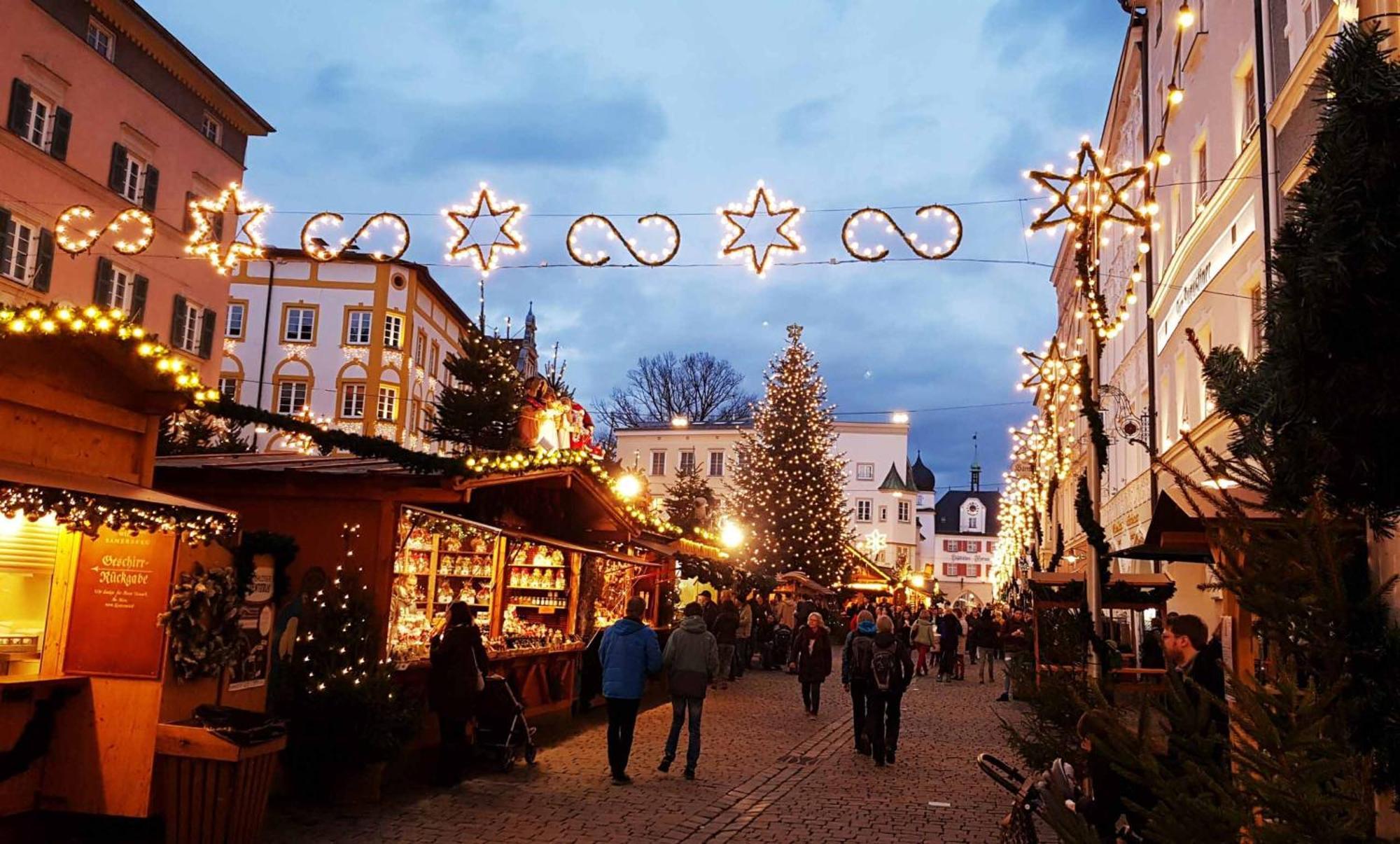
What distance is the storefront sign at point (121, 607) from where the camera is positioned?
8211 mm

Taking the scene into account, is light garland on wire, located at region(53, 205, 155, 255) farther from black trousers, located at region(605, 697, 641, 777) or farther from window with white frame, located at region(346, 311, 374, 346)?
window with white frame, located at region(346, 311, 374, 346)

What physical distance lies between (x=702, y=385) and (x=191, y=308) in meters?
36.2

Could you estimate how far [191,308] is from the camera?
33188 mm

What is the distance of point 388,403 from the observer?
51.3 metres

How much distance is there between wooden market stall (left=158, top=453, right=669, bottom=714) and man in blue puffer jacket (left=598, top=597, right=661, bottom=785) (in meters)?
1.99

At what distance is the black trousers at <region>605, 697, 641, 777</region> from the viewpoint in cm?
1134

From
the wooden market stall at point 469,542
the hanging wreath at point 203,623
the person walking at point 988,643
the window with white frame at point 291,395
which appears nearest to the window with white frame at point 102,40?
the wooden market stall at point 469,542

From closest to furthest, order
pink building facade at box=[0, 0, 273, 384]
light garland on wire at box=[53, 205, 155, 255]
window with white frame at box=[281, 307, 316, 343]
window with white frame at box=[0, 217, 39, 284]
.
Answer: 1. light garland on wire at box=[53, 205, 155, 255]
2. window with white frame at box=[0, 217, 39, 284]
3. pink building facade at box=[0, 0, 273, 384]
4. window with white frame at box=[281, 307, 316, 343]

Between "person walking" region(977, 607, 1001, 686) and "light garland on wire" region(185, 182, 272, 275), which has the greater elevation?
"light garland on wire" region(185, 182, 272, 275)

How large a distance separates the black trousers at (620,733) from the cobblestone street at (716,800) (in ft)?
0.87

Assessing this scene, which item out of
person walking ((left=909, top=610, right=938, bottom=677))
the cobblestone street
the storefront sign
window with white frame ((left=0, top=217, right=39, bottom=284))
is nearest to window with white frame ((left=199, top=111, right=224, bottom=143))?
window with white frame ((left=0, top=217, right=39, bottom=284))

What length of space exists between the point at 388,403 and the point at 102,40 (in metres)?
24.0

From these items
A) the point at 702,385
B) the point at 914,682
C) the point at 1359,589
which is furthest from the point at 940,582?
the point at 1359,589

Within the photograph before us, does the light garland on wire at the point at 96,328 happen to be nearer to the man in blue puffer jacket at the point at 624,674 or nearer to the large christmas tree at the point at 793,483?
the man in blue puffer jacket at the point at 624,674
